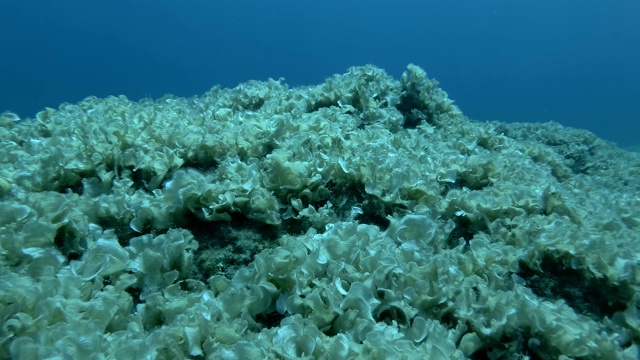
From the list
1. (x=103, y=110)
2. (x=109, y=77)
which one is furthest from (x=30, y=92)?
(x=103, y=110)

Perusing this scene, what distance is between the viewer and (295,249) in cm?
247

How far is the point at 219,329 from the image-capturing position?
205cm

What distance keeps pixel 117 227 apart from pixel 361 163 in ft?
6.07

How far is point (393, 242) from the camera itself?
2.70 meters

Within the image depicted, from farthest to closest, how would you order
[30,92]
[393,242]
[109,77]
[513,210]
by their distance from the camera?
1. [109,77]
2. [30,92]
3. [513,210]
4. [393,242]

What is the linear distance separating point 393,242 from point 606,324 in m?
1.25

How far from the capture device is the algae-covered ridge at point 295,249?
204 centimetres

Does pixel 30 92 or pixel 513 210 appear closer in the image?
pixel 513 210

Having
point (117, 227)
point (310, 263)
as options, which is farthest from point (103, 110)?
point (310, 263)

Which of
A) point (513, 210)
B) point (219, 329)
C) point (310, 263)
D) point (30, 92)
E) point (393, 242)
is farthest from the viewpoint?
point (30, 92)

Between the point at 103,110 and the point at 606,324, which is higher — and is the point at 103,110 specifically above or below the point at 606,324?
above

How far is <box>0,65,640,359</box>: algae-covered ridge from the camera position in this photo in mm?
2041

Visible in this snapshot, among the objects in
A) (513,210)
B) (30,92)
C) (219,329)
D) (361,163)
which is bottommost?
(219,329)

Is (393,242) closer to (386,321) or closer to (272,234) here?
(386,321)
